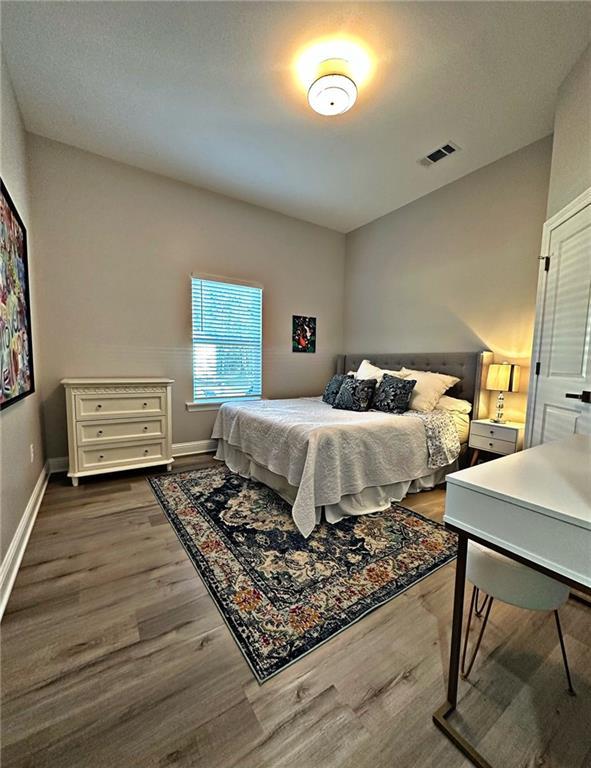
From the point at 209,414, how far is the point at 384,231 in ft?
10.7

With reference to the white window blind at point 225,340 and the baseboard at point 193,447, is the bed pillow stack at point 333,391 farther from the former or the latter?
the baseboard at point 193,447

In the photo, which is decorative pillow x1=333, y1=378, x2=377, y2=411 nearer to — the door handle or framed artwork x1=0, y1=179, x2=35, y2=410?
the door handle

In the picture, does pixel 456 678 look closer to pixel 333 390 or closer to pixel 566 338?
pixel 566 338

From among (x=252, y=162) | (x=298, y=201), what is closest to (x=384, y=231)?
(x=298, y=201)

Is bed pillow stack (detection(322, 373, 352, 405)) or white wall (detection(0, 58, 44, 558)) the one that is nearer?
white wall (detection(0, 58, 44, 558))

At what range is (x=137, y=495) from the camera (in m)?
2.64

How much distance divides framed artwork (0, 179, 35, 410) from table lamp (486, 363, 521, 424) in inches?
137

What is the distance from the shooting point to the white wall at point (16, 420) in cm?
167

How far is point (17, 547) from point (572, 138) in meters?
4.21

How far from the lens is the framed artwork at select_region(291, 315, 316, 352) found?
4395 millimetres

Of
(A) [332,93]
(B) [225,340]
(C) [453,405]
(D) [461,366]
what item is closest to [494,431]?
(C) [453,405]

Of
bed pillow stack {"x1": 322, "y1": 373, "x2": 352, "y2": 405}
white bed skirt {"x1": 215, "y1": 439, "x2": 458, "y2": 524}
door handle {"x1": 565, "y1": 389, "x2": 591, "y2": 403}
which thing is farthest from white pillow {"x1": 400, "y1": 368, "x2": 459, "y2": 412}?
door handle {"x1": 565, "y1": 389, "x2": 591, "y2": 403}

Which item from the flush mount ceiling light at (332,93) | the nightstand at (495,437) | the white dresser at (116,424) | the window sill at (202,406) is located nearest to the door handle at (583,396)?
the nightstand at (495,437)

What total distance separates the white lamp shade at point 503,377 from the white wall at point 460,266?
180 millimetres
